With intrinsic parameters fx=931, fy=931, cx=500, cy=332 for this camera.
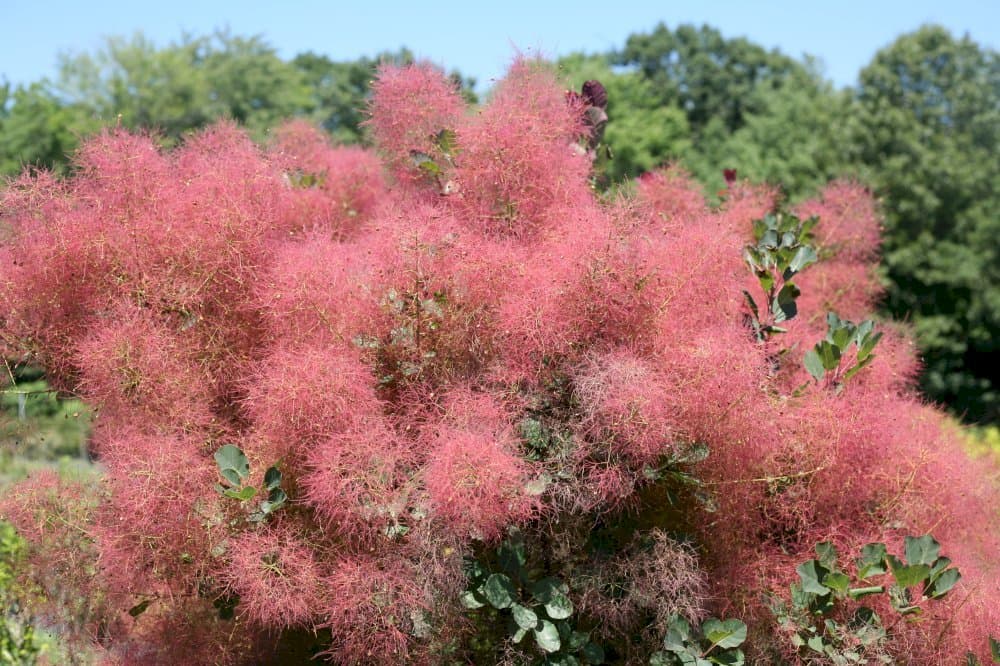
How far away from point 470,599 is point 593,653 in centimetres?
42

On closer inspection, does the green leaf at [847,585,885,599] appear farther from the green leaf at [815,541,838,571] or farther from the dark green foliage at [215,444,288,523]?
the dark green foliage at [215,444,288,523]

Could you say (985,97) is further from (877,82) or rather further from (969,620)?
(969,620)

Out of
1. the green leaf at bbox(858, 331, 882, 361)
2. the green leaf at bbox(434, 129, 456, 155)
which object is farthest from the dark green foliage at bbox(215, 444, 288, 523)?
the green leaf at bbox(858, 331, 882, 361)

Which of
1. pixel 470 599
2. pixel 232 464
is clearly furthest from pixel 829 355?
pixel 232 464

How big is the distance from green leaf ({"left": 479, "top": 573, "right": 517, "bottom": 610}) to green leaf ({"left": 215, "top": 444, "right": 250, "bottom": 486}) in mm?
797

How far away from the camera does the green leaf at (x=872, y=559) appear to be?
290cm

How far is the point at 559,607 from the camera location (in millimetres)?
2750

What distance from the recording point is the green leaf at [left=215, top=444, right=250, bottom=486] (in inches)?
109

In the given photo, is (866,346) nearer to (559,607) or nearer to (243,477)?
(559,607)

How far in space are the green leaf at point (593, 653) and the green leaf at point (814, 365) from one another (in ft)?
3.97

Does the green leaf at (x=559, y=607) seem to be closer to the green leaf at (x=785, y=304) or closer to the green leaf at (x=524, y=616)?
the green leaf at (x=524, y=616)

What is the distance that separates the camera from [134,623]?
3.67m

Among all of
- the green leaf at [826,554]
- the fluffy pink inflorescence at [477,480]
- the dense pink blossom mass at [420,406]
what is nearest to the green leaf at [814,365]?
the dense pink blossom mass at [420,406]

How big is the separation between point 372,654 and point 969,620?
1.99 m
